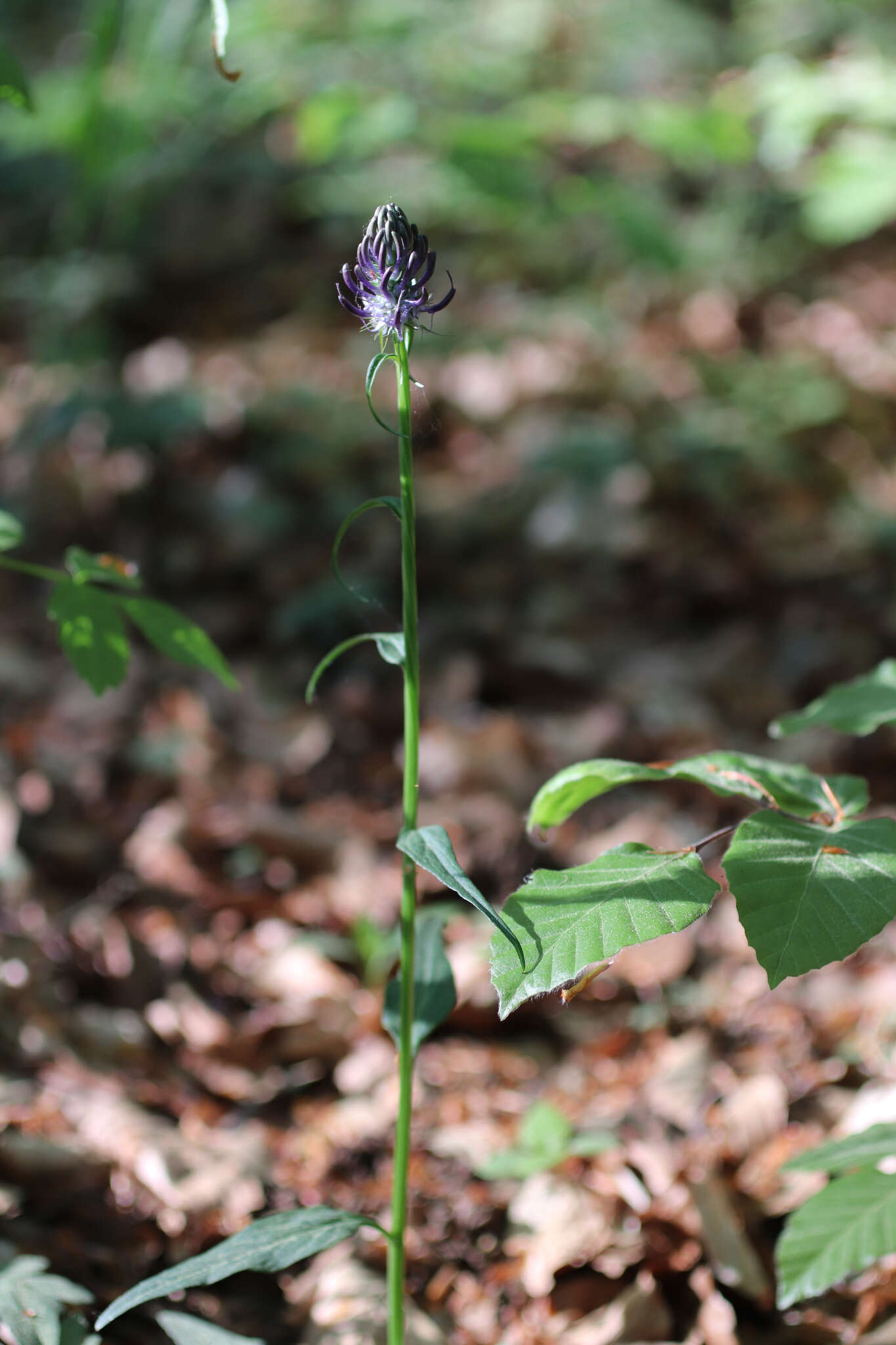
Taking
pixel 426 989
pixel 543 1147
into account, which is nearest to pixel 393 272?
pixel 426 989

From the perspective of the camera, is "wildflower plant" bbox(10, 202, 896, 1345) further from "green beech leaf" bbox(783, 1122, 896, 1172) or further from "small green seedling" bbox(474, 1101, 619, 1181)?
"small green seedling" bbox(474, 1101, 619, 1181)

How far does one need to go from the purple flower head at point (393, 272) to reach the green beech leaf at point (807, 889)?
446mm

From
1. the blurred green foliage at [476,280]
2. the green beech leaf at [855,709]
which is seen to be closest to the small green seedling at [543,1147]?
the green beech leaf at [855,709]

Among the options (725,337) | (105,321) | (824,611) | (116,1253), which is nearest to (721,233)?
(725,337)

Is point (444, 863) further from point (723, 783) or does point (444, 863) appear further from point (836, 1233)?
point (836, 1233)

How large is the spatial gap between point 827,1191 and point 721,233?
13.8 feet

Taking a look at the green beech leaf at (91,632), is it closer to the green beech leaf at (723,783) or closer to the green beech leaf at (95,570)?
the green beech leaf at (95,570)

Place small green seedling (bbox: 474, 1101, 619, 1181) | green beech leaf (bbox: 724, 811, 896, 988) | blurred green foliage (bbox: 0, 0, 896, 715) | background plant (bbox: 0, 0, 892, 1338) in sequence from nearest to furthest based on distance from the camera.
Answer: green beech leaf (bbox: 724, 811, 896, 988) → small green seedling (bbox: 474, 1101, 619, 1181) → background plant (bbox: 0, 0, 892, 1338) → blurred green foliage (bbox: 0, 0, 896, 715)

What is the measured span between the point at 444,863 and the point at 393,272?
1.40 feet

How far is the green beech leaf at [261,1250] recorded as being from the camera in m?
0.74

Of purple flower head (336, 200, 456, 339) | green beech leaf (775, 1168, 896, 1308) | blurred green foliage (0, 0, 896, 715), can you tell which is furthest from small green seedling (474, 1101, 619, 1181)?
blurred green foliage (0, 0, 896, 715)

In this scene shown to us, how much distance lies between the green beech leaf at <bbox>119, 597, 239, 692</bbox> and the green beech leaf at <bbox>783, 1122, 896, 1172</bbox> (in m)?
0.69

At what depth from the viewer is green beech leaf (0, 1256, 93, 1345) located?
811 mm

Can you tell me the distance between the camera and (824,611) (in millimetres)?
2760
